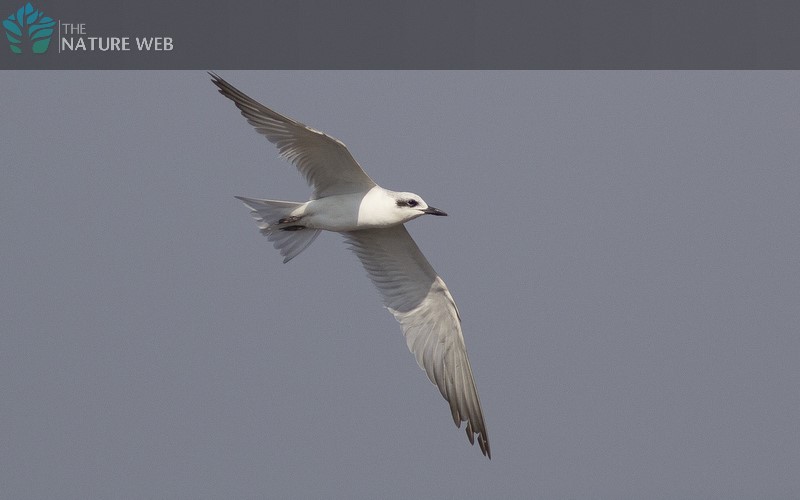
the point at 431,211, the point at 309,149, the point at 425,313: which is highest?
the point at 309,149

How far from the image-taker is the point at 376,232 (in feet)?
31.4

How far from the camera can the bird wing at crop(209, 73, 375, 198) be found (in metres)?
8.58

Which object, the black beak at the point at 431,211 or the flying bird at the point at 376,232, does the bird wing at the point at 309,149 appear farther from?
the black beak at the point at 431,211

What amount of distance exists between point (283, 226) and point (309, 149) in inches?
27.0

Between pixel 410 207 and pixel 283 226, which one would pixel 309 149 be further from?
pixel 410 207

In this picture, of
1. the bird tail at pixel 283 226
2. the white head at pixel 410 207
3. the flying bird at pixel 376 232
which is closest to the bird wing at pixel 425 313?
the flying bird at pixel 376 232

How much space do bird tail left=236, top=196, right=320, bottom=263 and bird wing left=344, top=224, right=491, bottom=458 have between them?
0.60 metres

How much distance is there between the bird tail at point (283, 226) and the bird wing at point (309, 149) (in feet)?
0.77

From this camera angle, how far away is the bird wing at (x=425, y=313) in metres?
9.61

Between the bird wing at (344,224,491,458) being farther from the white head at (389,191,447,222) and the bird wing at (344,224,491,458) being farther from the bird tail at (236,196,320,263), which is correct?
the white head at (389,191,447,222)


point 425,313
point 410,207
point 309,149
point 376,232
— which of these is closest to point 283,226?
point 309,149
